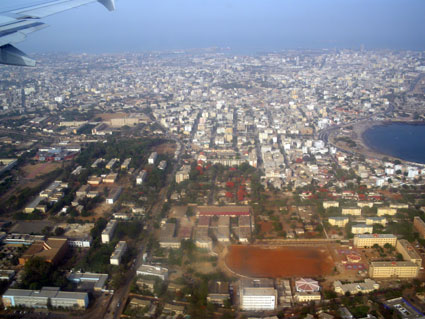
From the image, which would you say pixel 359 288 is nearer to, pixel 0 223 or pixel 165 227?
pixel 165 227

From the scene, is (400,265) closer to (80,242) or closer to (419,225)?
(419,225)

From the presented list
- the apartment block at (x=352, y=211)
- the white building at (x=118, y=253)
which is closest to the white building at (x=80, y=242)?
the white building at (x=118, y=253)

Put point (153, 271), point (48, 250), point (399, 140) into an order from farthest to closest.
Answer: point (399, 140)
point (48, 250)
point (153, 271)

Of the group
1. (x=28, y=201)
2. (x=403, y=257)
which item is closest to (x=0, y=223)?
(x=28, y=201)

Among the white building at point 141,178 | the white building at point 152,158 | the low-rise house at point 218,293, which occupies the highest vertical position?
the white building at point 152,158

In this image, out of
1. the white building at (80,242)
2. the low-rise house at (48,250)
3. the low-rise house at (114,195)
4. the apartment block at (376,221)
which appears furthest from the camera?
the low-rise house at (114,195)

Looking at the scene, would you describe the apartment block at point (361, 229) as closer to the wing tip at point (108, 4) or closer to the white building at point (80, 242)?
the white building at point (80, 242)

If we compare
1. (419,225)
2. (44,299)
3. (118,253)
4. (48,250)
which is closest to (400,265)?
(419,225)

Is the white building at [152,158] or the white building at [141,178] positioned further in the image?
the white building at [152,158]
